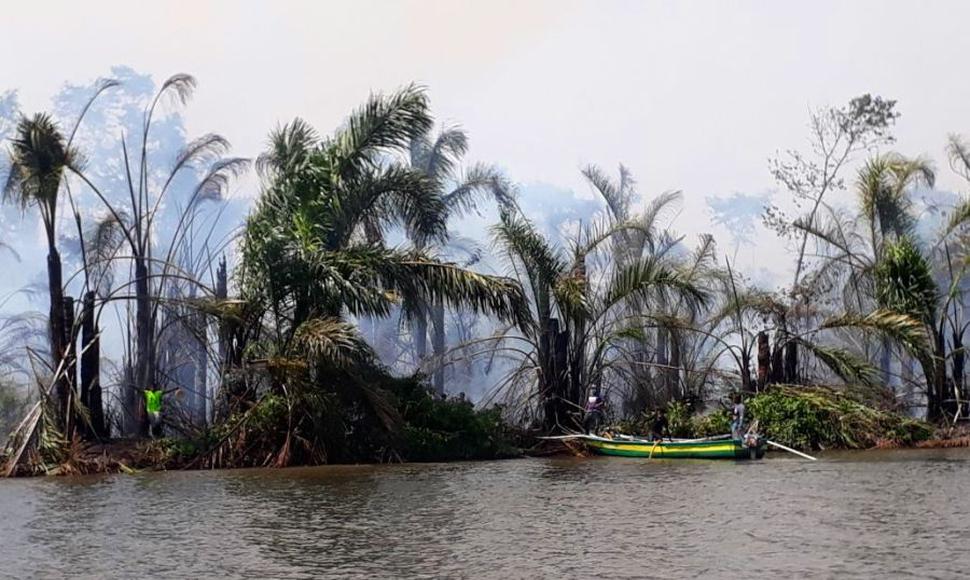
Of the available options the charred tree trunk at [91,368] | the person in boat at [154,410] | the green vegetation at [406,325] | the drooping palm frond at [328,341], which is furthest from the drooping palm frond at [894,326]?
the charred tree trunk at [91,368]

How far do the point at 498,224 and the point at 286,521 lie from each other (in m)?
13.2

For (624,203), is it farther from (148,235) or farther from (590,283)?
(148,235)

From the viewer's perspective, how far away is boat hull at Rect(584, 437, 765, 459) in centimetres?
2259

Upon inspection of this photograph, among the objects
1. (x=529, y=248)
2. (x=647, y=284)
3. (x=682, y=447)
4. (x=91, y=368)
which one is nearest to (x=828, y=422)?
(x=682, y=447)

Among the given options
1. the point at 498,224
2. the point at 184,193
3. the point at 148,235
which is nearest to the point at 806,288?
the point at 498,224

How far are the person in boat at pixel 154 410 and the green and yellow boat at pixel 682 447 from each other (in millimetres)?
8540

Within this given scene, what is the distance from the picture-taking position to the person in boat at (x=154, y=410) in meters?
23.1

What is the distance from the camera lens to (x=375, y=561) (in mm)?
11117

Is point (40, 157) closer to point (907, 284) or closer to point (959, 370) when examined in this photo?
point (907, 284)

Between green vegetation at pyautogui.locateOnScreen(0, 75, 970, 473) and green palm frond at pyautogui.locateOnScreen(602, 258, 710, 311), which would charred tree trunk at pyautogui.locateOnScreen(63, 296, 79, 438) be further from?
green palm frond at pyautogui.locateOnScreen(602, 258, 710, 311)

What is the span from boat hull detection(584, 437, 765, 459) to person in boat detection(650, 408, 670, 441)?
417 mm

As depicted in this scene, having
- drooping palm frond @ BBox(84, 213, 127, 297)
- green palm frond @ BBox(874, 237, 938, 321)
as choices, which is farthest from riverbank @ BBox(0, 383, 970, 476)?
drooping palm frond @ BBox(84, 213, 127, 297)

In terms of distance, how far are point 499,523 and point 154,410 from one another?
11557mm

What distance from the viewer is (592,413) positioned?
25828 millimetres
